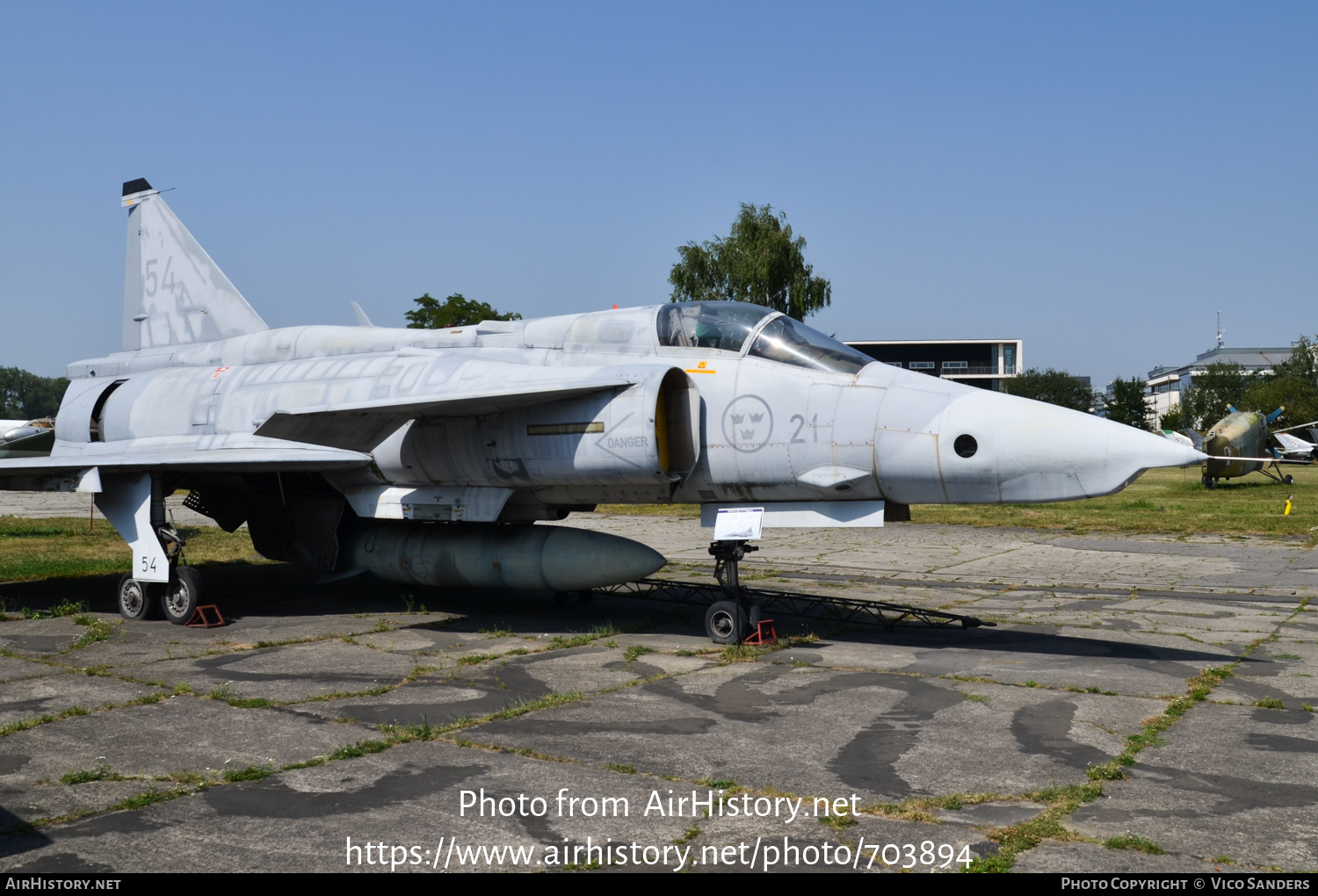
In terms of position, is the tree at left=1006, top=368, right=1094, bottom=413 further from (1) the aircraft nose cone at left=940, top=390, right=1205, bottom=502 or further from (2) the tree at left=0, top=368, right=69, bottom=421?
(2) the tree at left=0, top=368, right=69, bottom=421

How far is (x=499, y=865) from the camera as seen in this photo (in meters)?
4.14

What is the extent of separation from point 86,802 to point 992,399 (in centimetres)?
685

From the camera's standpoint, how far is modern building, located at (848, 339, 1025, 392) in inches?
4363

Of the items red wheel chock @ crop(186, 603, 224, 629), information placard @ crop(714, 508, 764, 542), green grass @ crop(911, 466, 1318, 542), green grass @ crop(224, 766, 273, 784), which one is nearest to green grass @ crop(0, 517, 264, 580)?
red wheel chock @ crop(186, 603, 224, 629)

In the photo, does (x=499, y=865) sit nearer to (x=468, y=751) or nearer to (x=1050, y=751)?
(x=468, y=751)

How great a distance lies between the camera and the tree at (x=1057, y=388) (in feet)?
370

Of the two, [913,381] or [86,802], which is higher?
[913,381]

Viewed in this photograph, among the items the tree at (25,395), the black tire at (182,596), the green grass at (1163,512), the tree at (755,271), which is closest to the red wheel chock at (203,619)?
the black tire at (182,596)

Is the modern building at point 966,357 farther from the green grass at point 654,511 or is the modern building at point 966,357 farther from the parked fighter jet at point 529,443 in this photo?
the parked fighter jet at point 529,443

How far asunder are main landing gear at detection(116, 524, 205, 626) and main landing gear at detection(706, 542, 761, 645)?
5654 mm

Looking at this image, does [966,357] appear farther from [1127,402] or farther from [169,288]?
[169,288]
